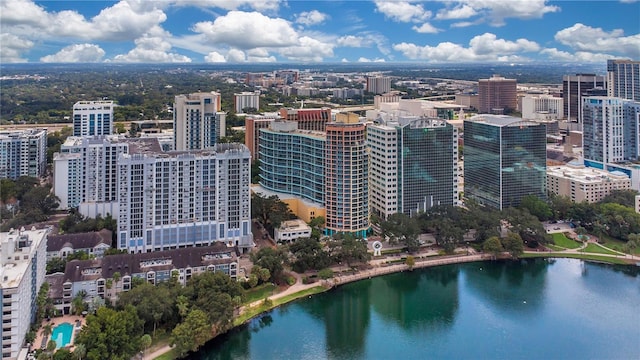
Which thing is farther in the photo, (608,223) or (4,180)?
(4,180)

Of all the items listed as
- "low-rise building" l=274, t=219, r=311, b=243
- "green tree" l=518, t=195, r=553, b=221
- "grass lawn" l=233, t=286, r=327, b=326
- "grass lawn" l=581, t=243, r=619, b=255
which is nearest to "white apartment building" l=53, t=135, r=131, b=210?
"low-rise building" l=274, t=219, r=311, b=243

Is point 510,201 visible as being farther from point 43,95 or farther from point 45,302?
point 43,95

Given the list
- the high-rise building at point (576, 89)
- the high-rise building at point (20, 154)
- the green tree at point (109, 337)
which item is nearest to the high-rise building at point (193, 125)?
the high-rise building at point (20, 154)

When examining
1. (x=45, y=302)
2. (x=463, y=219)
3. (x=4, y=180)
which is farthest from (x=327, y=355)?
(x=4, y=180)

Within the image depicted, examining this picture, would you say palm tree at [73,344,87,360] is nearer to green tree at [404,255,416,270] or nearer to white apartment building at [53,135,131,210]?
green tree at [404,255,416,270]

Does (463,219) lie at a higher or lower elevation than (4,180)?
lower

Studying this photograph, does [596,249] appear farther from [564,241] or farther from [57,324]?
[57,324]

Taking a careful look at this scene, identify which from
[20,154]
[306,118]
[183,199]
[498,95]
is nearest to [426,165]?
[306,118]
